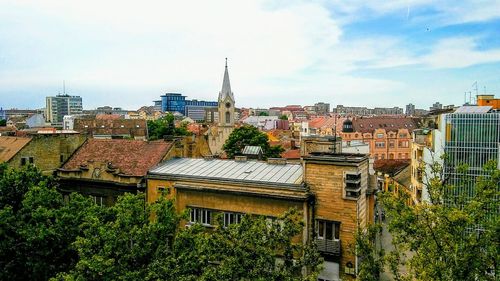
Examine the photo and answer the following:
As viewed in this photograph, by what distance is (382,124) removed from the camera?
10794 centimetres

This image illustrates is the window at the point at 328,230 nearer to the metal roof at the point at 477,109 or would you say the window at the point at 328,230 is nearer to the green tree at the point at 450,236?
the green tree at the point at 450,236

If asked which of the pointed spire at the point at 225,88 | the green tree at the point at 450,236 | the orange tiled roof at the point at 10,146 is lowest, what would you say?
the green tree at the point at 450,236

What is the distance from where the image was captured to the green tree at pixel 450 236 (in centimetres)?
1402

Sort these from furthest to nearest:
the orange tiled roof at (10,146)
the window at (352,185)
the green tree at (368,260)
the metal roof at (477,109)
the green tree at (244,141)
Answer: the green tree at (244,141) → the metal roof at (477,109) → the orange tiled roof at (10,146) → the window at (352,185) → the green tree at (368,260)

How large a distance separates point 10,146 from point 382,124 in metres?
90.0

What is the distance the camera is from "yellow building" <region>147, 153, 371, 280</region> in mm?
24781

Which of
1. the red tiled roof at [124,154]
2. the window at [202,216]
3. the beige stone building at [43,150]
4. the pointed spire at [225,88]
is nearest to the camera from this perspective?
the window at [202,216]

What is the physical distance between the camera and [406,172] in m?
63.8

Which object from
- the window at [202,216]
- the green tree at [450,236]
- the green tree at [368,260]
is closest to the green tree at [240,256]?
the green tree at [368,260]

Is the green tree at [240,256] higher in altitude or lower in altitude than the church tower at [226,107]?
lower

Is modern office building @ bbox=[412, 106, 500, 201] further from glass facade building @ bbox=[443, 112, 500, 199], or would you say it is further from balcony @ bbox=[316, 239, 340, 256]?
balcony @ bbox=[316, 239, 340, 256]

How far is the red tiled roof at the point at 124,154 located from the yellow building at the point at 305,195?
11.4 ft

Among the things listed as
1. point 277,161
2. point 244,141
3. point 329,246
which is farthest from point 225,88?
point 329,246

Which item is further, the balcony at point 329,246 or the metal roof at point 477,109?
the metal roof at point 477,109
